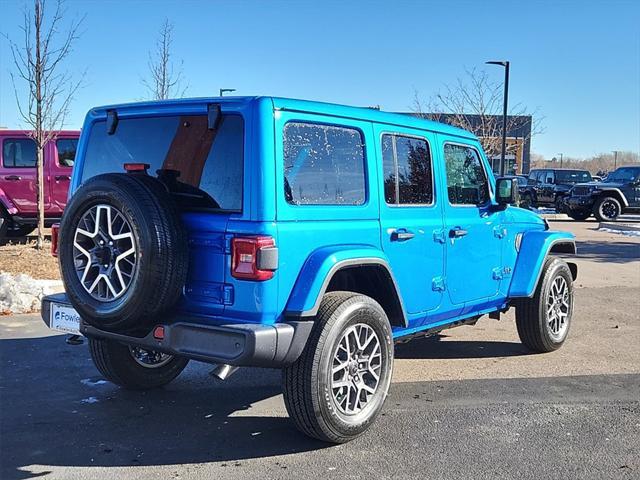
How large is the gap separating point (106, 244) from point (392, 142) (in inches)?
80.0

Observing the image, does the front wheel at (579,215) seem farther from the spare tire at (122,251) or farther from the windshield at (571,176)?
the spare tire at (122,251)

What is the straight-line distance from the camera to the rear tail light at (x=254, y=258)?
3447 mm

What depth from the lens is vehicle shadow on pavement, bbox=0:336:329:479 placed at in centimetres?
376

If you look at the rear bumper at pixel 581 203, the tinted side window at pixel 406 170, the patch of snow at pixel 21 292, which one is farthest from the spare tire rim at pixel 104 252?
the rear bumper at pixel 581 203

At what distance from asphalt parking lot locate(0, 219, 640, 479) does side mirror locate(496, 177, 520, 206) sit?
4.79 feet

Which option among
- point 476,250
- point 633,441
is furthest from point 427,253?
point 633,441

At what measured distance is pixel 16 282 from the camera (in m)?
7.64

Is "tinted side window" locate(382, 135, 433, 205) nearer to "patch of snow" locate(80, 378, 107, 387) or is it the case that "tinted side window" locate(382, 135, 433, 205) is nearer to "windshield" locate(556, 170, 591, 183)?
"patch of snow" locate(80, 378, 107, 387)

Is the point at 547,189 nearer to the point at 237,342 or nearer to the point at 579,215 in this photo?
the point at 579,215

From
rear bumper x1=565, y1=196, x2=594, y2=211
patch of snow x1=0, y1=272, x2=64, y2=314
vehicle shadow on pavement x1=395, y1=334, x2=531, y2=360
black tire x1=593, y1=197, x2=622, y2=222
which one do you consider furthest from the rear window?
black tire x1=593, y1=197, x2=622, y2=222

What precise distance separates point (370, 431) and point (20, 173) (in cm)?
1003

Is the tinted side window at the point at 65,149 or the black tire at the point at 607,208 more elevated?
the tinted side window at the point at 65,149

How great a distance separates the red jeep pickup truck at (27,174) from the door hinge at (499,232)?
8840mm

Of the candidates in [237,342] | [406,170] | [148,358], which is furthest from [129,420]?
[406,170]
